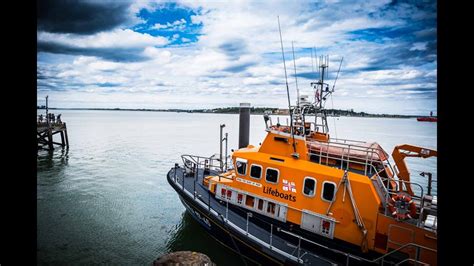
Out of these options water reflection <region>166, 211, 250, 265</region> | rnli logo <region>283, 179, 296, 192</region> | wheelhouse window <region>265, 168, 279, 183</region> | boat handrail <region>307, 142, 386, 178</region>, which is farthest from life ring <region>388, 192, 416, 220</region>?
water reflection <region>166, 211, 250, 265</region>

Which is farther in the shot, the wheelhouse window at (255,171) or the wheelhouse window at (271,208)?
the wheelhouse window at (255,171)

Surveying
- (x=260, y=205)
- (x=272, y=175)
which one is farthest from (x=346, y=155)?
(x=260, y=205)

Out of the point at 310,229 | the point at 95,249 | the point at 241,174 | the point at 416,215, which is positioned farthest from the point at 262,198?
the point at 95,249

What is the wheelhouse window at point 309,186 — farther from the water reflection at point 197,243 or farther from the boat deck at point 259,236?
the water reflection at point 197,243

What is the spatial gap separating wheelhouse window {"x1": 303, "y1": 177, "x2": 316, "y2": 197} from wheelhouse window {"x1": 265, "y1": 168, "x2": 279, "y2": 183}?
2.79 feet

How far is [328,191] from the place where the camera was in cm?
692

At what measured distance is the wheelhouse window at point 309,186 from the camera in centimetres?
706

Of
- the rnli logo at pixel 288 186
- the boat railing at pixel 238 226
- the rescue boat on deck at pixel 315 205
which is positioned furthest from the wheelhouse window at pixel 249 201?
the rnli logo at pixel 288 186

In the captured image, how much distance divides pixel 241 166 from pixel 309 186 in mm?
2205

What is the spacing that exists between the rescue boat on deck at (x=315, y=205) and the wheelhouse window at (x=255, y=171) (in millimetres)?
30

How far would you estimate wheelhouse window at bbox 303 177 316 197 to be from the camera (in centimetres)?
706

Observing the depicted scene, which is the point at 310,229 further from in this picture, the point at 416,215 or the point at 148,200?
the point at 148,200

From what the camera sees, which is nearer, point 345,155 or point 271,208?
point 345,155

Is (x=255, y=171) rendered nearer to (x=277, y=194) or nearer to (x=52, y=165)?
(x=277, y=194)
